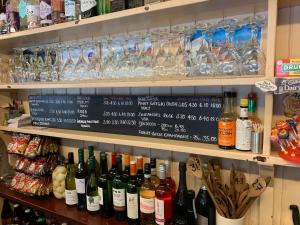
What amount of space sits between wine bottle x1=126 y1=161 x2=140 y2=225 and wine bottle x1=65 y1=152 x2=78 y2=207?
391mm

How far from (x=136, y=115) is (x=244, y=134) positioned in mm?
553

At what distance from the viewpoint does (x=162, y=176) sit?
1.21 meters

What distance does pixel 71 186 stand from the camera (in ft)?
5.09

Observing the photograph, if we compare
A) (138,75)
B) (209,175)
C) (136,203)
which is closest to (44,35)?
(138,75)

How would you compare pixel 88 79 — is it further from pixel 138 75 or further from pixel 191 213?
pixel 191 213

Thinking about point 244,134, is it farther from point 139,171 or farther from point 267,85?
point 139,171

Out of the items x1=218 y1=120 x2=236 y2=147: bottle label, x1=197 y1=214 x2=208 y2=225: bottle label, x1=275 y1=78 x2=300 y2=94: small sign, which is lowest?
x1=197 y1=214 x2=208 y2=225: bottle label

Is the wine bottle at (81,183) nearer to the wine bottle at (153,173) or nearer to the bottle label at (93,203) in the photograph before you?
the bottle label at (93,203)

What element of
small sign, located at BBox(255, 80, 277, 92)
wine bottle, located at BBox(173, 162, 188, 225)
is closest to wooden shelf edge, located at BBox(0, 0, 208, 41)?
small sign, located at BBox(255, 80, 277, 92)

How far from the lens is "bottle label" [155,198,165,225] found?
118 centimetres

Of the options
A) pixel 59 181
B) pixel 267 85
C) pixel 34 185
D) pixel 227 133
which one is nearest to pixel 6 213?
pixel 34 185

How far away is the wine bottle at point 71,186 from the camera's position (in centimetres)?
151

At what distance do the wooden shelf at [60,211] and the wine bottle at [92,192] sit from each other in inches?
1.6

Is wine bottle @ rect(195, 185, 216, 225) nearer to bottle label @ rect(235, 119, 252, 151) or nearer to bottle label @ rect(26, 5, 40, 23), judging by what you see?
bottle label @ rect(235, 119, 252, 151)
